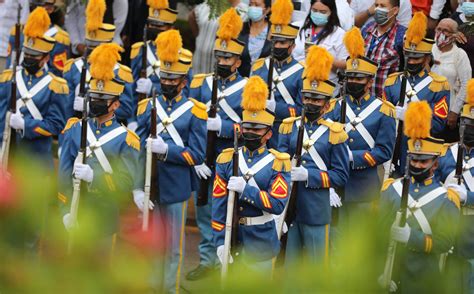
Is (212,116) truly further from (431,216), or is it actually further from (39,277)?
(39,277)

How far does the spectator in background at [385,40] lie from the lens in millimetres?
9219

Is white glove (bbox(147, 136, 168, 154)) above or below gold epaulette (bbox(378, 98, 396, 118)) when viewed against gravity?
below

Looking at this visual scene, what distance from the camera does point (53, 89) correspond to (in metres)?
8.68

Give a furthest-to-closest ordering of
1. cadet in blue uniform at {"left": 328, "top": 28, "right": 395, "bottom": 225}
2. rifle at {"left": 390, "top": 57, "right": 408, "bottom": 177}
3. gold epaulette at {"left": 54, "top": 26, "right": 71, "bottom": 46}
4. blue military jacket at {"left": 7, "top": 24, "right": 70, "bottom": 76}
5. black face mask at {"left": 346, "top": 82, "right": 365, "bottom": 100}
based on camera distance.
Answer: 1. gold epaulette at {"left": 54, "top": 26, "right": 71, "bottom": 46}
2. blue military jacket at {"left": 7, "top": 24, "right": 70, "bottom": 76}
3. rifle at {"left": 390, "top": 57, "right": 408, "bottom": 177}
4. black face mask at {"left": 346, "top": 82, "right": 365, "bottom": 100}
5. cadet in blue uniform at {"left": 328, "top": 28, "right": 395, "bottom": 225}

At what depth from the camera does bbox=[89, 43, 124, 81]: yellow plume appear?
7.60 m

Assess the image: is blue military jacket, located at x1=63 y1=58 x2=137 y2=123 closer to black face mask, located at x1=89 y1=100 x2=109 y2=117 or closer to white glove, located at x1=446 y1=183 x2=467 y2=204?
black face mask, located at x1=89 y1=100 x2=109 y2=117

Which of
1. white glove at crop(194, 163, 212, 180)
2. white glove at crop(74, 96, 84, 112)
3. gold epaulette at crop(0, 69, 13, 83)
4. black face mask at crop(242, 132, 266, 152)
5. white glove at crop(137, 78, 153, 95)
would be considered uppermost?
black face mask at crop(242, 132, 266, 152)

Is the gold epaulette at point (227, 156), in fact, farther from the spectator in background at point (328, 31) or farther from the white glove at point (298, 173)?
the spectator in background at point (328, 31)

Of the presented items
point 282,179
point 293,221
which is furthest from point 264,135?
point 293,221

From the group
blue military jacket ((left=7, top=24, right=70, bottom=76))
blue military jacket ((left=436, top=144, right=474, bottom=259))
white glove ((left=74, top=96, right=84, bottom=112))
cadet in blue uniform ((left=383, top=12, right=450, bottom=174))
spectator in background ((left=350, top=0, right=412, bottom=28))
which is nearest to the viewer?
blue military jacket ((left=436, top=144, right=474, bottom=259))

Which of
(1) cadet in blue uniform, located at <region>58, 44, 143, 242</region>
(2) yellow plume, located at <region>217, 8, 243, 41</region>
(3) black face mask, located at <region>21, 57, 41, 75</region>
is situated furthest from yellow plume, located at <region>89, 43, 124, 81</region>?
(3) black face mask, located at <region>21, 57, 41, 75</region>

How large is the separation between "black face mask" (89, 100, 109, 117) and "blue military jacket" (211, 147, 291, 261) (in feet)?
3.88

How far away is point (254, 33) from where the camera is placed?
9898mm

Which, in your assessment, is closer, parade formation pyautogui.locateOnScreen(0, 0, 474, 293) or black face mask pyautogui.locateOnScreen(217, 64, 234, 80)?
parade formation pyautogui.locateOnScreen(0, 0, 474, 293)
